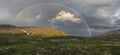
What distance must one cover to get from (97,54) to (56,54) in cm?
3739

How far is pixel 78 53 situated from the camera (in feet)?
624

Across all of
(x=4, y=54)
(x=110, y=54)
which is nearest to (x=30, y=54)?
(x=4, y=54)

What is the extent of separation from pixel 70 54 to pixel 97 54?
79.2ft

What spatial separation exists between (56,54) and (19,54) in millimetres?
29611

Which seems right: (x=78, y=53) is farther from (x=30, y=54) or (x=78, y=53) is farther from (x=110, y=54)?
(x=30, y=54)

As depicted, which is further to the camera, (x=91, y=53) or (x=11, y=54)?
(x=91, y=53)

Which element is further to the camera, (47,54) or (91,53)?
(91,53)

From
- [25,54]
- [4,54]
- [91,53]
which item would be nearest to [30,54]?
[25,54]

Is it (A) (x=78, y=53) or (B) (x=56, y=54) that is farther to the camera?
(A) (x=78, y=53)

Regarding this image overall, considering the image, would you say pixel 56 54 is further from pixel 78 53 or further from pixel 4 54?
pixel 4 54

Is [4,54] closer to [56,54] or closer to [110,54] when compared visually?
[56,54]

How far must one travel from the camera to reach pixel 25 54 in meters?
179

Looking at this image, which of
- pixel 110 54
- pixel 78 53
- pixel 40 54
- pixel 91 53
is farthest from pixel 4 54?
pixel 110 54

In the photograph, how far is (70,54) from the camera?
180 m
